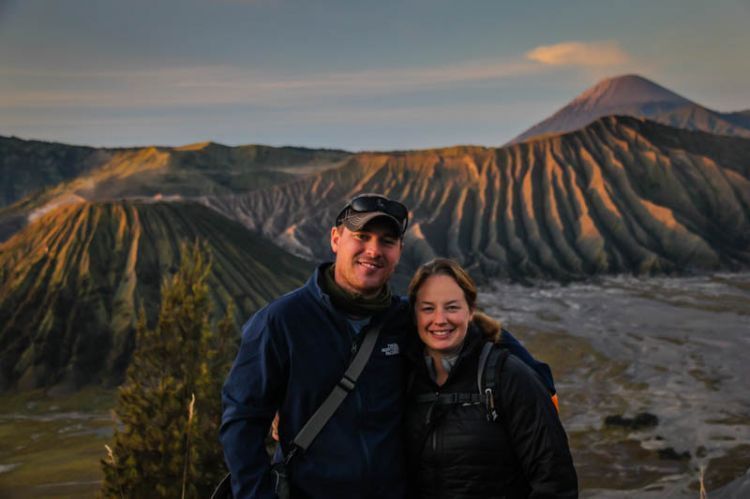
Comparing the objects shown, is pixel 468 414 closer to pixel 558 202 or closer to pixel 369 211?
pixel 369 211

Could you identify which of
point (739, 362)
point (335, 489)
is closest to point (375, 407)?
point (335, 489)

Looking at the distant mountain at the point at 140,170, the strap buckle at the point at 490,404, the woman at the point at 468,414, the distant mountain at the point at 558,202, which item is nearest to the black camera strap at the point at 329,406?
the woman at the point at 468,414

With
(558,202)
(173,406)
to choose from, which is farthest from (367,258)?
(558,202)

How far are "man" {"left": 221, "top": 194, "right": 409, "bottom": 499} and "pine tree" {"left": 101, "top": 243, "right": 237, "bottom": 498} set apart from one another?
10611 millimetres

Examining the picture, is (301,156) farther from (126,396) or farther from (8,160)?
(126,396)

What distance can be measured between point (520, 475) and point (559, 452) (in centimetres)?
31

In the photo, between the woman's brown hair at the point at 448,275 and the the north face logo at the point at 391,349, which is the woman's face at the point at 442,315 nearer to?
the woman's brown hair at the point at 448,275

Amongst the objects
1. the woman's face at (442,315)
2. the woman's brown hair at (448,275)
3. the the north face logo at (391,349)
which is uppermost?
the woman's brown hair at (448,275)

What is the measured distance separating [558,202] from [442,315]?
8803 centimetres

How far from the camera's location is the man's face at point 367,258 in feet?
12.2

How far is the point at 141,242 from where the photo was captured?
6016 cm

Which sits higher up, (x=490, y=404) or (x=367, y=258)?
(x=367, y=258)

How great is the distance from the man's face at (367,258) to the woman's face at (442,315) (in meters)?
0.26

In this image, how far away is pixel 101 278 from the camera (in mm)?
56969
